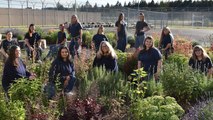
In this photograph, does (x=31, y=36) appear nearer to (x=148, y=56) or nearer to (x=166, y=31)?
(x=166, y=31)

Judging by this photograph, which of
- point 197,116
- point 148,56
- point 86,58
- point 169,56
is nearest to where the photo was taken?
point 197,116

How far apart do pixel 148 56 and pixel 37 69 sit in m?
2.52

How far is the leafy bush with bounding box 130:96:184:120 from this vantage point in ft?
16.4

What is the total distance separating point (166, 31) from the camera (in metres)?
11.9

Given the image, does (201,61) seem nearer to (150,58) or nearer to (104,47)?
(150,58)

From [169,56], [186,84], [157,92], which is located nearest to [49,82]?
[157,92]

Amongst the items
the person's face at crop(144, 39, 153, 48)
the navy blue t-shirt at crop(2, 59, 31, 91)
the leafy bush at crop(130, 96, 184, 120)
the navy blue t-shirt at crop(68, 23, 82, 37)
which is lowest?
the leafy bush at crop(130, 96, 184, 120)

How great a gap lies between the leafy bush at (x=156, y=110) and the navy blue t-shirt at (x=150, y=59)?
3066 millimetres

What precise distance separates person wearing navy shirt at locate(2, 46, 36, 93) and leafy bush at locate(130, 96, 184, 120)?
7.81ft

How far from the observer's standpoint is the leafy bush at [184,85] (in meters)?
6.98

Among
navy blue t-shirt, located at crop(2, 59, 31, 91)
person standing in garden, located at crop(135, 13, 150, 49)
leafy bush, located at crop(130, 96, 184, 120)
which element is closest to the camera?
leafy bush, located at crop(130, 96, 184, 120)

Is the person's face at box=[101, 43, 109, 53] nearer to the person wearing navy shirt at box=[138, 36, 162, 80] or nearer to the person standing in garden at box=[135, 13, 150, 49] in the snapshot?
the person wearing navy shirt at box=[138, 36, 162, 80]

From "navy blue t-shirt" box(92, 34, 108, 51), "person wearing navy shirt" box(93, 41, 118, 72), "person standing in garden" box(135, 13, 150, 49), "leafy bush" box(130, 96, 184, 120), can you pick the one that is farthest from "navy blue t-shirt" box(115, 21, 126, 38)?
"leafy bush" box(130, 96, 184, 120)

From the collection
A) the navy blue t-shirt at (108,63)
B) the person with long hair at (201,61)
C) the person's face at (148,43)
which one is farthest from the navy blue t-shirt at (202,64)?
the navy blue t-shirt at (108,63)
